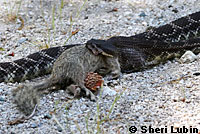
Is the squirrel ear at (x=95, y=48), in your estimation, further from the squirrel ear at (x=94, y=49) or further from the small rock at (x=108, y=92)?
the small rock at (x=108, y=92)

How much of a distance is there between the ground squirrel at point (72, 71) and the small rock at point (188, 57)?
114cm

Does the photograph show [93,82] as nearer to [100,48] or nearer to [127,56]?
[100,48]

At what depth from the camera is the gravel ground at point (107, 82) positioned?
4.35 meters

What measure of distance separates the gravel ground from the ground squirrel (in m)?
0.14

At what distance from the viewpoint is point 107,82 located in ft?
18.1

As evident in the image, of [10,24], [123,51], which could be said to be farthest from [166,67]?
[10,24]

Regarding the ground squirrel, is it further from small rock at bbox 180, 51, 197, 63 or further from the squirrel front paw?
small rock at bbox 180, 51, 197, 63

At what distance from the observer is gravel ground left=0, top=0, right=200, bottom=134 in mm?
4352

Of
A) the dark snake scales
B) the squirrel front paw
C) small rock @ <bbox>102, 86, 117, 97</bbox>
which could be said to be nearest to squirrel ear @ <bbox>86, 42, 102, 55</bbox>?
the dark snake scales

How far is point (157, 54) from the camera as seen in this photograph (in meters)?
6.33

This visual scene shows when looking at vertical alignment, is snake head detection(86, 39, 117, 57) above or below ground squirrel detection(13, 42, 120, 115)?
above

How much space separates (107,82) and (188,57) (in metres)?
1.49

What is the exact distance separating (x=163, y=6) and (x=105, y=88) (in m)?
3.78

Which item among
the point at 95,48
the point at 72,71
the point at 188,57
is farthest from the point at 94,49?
the point at 188,57
